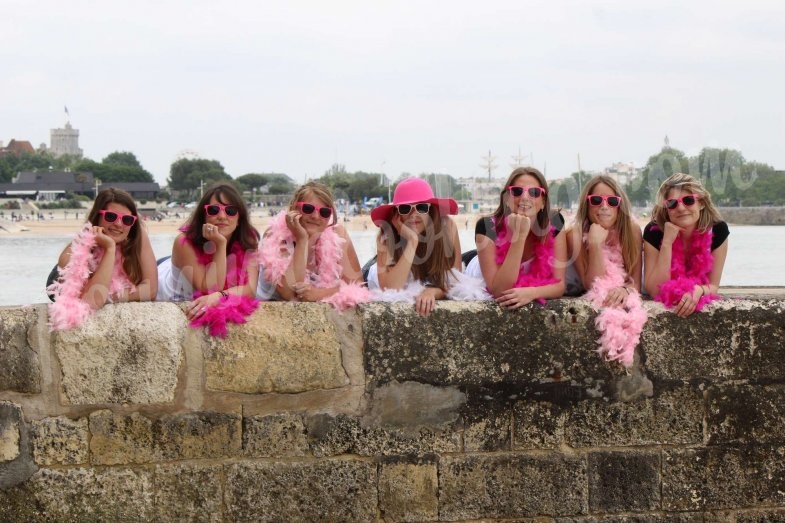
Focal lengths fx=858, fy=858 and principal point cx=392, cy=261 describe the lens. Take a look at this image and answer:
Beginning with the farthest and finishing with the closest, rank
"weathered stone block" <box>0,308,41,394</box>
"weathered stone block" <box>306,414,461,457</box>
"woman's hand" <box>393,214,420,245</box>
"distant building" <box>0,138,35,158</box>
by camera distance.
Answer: "distant building" <box>0,138,35,158</box> → "woman's hand" <box>393,214,420,245</box> → "weathered stone block" <box>306,414,461,457</box> → "weathered stone block" <box>0,308,41,394</box>

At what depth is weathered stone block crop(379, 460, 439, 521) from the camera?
322cm

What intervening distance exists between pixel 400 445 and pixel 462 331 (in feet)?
1.60

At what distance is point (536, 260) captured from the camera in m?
3.63

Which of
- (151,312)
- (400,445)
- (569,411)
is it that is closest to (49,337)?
(151,312)

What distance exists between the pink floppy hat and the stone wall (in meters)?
0.65

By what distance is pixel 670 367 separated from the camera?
3316 mm

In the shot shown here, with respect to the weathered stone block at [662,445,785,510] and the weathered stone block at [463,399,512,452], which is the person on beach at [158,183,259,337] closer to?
the weathered stone block at [463,399,512,452]

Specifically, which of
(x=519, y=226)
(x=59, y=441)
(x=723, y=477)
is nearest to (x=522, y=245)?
(x=519, y=226)

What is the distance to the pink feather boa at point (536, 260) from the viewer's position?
350cm

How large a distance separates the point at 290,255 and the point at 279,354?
0.61 m

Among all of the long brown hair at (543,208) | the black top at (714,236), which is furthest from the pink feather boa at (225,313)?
the black top at (714,236)

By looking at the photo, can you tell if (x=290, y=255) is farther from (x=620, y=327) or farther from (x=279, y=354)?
(x=620, y=327)

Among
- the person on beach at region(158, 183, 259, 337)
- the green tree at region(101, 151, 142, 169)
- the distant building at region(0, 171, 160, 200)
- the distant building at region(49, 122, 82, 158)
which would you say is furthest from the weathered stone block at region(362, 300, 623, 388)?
the distant building at region(49, 122, 82, 158)

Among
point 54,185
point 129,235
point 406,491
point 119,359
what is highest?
point 54,185
